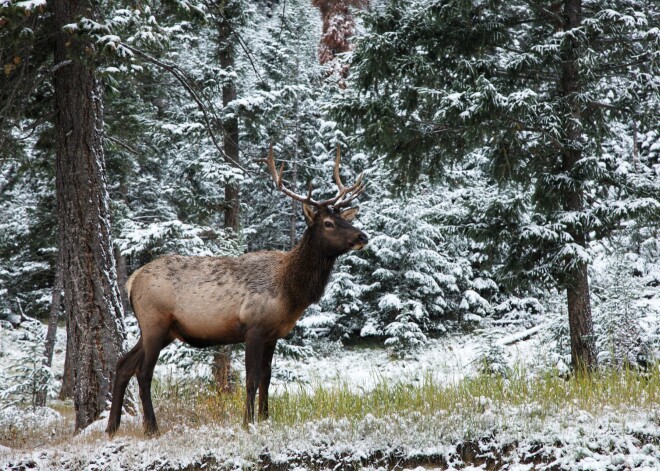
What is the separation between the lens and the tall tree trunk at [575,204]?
981 centimetres

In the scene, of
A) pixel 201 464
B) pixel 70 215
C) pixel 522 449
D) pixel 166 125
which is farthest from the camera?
pixel 166 125

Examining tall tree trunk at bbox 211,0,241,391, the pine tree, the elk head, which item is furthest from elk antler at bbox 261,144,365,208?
tall tree trunk at bbox 211,0,241,391

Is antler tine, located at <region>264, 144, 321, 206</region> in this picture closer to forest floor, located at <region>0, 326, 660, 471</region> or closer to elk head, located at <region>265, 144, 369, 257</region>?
elk head, located at <region>265, 144, 369, 257</region>

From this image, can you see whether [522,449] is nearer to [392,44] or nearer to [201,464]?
[201,464]

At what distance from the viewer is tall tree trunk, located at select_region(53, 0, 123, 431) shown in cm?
744

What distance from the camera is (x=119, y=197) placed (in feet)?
62.2

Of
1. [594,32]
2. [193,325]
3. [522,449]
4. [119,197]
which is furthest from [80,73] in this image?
[119,197]

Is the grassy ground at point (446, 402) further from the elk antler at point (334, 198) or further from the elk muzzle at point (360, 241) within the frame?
the elk antler at point (334, 198)

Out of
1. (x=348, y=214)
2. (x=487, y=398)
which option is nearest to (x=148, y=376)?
(x=348, y=214)

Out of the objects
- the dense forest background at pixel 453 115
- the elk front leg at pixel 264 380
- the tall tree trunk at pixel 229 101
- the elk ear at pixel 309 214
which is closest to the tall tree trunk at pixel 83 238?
the dense forest background at pixel 453 115

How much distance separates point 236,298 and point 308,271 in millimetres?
781

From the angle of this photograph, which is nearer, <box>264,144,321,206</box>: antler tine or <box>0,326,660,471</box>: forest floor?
<box>0,326,660,471</box>: forest floor

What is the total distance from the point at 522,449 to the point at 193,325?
3408 mm

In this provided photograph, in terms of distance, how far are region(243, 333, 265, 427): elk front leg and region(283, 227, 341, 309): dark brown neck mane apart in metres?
0.53
